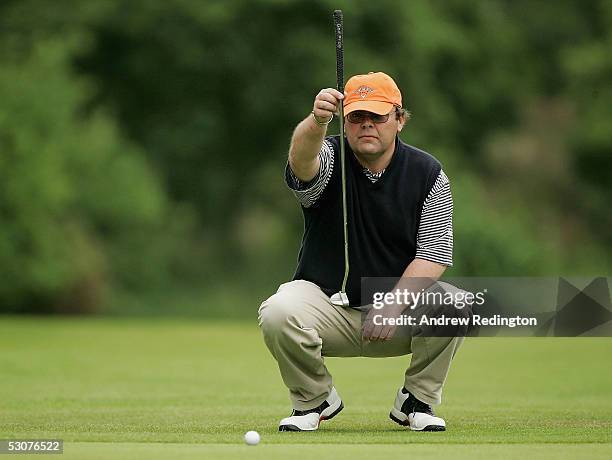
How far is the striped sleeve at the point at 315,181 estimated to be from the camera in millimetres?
6887

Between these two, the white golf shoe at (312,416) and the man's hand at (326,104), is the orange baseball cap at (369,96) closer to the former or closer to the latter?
the man's hand at (326,104)

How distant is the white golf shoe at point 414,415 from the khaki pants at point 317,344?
4cm

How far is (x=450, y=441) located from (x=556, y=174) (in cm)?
2962

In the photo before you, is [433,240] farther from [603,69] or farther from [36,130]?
[603,69]

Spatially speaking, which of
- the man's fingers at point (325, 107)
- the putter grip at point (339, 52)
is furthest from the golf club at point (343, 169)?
the man's fingers at point (325, 107)

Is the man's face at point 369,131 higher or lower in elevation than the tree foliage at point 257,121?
lower

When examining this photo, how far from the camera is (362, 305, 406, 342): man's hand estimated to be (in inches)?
269

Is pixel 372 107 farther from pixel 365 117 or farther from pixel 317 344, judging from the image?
pixel 317 344

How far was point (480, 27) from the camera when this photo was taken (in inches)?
1357

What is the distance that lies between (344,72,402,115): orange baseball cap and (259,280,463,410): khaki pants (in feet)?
3.33

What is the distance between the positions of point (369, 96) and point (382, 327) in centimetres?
123

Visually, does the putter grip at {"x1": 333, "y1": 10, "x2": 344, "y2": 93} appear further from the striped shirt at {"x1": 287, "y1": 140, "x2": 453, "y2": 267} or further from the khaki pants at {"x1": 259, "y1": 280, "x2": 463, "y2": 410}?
the khaki pants at {"x1": 259, "y1": 280, "x2": 463, "y2": 410}

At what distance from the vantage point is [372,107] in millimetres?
6883

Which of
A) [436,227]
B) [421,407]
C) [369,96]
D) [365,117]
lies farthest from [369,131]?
[421,407]
